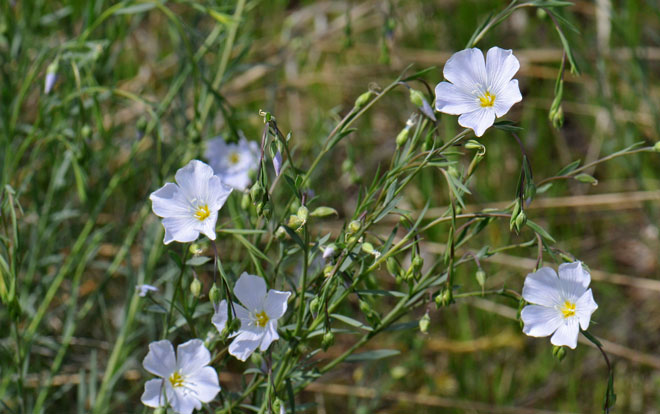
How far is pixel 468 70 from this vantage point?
58.4 inches

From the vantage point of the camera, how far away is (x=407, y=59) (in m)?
3.59

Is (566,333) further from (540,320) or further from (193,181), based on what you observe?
(193,181)

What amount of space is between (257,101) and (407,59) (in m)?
0.75

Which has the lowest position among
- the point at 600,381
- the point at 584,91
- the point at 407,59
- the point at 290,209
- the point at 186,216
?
the point at 600,381

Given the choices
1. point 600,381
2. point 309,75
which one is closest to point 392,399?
point 600,381

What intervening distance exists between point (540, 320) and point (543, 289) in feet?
0.20

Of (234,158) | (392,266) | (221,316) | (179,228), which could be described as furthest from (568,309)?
(234,158)

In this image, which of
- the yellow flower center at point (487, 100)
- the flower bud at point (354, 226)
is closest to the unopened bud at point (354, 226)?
the flower bud at point (354, 226)

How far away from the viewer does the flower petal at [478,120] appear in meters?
1.36

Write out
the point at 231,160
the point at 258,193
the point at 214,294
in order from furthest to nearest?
the point at 231,160
the point at 214,294
the point at 258,193

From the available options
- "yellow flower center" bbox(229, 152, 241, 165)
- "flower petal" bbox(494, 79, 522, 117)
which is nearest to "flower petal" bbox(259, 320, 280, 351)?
"flower petal" bbox(494, 79, 522, 117)

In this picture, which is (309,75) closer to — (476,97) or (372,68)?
(372,68)

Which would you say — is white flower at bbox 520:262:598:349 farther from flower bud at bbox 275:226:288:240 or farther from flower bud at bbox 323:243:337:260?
flower bud at bbox 275:226:288:240

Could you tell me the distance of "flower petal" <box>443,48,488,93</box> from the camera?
1468 millimetres
